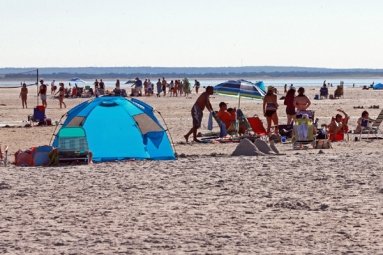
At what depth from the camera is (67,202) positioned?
30.6 feet

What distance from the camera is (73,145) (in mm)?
13078

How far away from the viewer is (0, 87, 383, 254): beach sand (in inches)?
279

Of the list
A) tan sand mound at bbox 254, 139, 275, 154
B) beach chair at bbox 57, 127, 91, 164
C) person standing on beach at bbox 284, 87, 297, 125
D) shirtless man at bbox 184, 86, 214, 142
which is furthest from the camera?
person standing on beach at bbox 284, 87, 297, 125

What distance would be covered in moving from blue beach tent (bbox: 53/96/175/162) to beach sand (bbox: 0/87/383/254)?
1.84ft

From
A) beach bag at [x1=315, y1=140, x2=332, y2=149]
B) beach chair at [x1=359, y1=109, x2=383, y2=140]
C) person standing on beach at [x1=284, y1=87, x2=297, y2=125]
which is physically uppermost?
person standing on beach at [x1=284, y1=87, x2=297, y2=125]

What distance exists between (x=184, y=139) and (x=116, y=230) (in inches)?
409

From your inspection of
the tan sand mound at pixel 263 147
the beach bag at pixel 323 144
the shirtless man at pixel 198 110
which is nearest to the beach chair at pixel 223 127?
the shirtless man at pixel 198 110

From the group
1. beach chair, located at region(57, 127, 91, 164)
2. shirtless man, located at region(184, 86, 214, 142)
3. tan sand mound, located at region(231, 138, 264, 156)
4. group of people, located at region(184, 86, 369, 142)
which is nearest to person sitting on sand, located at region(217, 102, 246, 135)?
group of people, located at region(184, 86, 369, 142)

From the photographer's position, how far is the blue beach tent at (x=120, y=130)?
13.9 meters

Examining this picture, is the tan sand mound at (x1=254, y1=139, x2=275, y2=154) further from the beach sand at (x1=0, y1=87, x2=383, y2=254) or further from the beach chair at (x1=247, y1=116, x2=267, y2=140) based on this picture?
the beach chair at (x1=247, y1=116, x2=267, y2=140)

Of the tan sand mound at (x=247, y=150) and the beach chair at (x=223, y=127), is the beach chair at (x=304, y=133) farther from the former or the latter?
the beach chair at (x=223, y=127)

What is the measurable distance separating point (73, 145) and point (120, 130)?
3.92ft

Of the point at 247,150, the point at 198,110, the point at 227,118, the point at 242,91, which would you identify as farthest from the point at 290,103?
the point at 247,150

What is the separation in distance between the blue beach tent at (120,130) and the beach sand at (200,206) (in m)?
0.56
